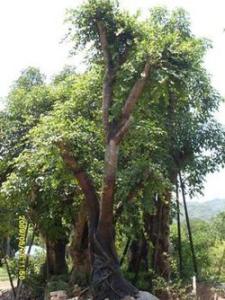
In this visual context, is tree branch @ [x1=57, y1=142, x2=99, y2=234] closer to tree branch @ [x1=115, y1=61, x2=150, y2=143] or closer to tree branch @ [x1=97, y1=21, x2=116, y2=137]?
tree branch @ [x1=115, y1=61, x2=150, y2=143]

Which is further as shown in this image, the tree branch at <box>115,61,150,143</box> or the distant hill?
the distant hill

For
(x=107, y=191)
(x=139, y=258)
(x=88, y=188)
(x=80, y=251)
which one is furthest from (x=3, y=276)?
(x=107, y=191)

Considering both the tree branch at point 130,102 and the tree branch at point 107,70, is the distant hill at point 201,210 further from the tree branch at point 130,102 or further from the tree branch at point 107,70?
the tree branch at point 130,102

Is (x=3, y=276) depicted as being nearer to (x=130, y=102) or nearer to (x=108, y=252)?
(x=108, y=252)

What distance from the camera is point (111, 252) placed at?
8.55 m

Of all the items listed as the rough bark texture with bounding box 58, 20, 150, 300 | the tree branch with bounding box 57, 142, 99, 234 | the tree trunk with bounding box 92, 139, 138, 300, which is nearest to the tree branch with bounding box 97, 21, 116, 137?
the rough bark texture with bounding box 58, 20, 150, 300

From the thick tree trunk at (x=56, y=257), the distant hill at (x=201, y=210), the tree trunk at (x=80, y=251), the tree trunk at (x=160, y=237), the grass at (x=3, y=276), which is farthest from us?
the distant hill at (x=201, y=210)

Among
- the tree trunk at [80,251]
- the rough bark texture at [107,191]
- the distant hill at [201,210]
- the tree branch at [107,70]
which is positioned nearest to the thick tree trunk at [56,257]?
the tree trunk at [80,251]

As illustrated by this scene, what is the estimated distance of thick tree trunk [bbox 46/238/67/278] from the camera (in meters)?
13.3

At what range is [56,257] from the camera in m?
13.6

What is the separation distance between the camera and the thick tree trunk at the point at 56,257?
13.3 meters

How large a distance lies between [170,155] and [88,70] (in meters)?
2.51

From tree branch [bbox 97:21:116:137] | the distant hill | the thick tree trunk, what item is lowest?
the thick tree trunk

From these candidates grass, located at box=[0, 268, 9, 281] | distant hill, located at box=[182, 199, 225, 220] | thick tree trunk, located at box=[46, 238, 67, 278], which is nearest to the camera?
thick tree trunk, located at box=[46, 238, 67, 278]
